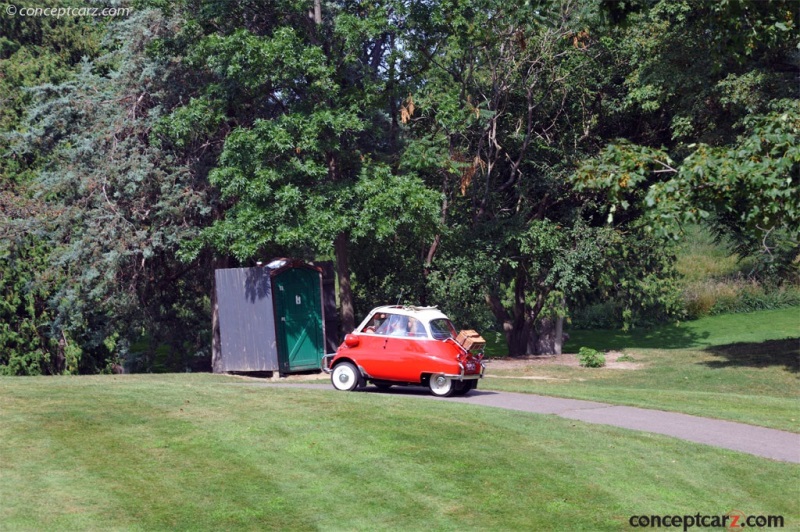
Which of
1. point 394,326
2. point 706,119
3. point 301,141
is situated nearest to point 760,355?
point 706,119

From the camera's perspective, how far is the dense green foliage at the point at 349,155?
79.4 feet

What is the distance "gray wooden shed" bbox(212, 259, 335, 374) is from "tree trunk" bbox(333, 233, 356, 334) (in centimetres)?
237

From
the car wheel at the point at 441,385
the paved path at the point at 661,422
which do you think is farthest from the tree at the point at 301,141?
the paved path at the point at 661,422

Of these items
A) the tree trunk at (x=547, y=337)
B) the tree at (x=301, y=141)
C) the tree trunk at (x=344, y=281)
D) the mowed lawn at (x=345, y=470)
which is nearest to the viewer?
the mowed lawn at (x=345, y=470)

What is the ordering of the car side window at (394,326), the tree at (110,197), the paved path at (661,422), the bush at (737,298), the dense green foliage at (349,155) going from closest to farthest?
the paved path at (661,422) < the car side window at (394,326) < the dense green foliage at (349,155) < the tree at (110,197) < the bush at (737,298)

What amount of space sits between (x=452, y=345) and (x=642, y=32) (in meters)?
14.8

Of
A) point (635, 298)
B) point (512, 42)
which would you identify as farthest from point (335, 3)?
point (635, 298)

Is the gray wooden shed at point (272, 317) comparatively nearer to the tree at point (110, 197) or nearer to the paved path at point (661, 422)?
the tree at point (110, 197)

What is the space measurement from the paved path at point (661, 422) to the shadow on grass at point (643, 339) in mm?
21930

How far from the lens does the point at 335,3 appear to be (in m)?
26.5

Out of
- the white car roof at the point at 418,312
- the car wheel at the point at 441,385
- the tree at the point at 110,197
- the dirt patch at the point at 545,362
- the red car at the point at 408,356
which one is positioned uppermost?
the tree at the point at 110,197

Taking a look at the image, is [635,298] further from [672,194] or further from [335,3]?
[672,194]

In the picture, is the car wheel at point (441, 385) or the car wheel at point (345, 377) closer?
the car wheel at point (441, 385)

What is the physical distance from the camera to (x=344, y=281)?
27344 mm
